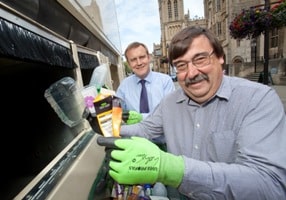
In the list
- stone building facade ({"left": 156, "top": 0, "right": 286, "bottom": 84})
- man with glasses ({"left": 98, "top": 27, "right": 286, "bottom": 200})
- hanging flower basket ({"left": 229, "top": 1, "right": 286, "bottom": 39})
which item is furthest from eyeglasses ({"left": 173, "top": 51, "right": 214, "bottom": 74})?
stone building facade ({"left": 156, "top": 0, "right": 286, "bottom": 84})

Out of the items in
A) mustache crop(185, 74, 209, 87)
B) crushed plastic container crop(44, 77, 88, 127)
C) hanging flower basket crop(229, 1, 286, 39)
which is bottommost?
crushed plastic container crop(44, 77, 88, 127)

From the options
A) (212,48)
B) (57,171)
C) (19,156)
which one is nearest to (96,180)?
(57,171)

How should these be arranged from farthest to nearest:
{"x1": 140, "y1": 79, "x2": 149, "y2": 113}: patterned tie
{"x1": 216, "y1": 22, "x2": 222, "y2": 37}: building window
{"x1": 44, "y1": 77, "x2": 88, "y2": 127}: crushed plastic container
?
{"x1": 216, "y1": 22, "x2": 222, "y2": 37}: building window
{"x1": 140, "y1": 79, "x2": 149, "y2": 113}: patterned tie
{"x1": 44, "y1": 77, "x2": 88, "y2": 127}: crushed plastic container

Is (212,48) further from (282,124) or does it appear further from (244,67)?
(244,67)

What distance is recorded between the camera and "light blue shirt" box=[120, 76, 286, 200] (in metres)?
0.84

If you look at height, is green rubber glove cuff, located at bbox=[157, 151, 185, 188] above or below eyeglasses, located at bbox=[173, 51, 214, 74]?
below

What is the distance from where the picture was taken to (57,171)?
4.83ft

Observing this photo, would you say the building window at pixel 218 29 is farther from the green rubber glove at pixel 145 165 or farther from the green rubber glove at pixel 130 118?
the green rubber glove at pixel 145 165

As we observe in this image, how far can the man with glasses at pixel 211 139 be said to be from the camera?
0.85 m

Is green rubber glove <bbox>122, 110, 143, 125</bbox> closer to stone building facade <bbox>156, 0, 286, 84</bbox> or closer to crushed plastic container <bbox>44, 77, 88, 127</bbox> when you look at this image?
crushed plastic container <bbox>44, 77, 88, 127</bbox>

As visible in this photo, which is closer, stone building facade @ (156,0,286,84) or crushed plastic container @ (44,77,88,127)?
crushed plastic container @ (44,77,88,127)

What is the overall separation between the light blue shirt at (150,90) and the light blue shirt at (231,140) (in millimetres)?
1138

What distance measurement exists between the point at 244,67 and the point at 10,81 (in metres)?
17.0

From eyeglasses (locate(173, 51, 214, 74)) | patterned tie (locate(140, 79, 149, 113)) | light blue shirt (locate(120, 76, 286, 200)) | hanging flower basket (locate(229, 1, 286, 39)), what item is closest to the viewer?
light blue shirt (locate(120, 76, 286, 200))
